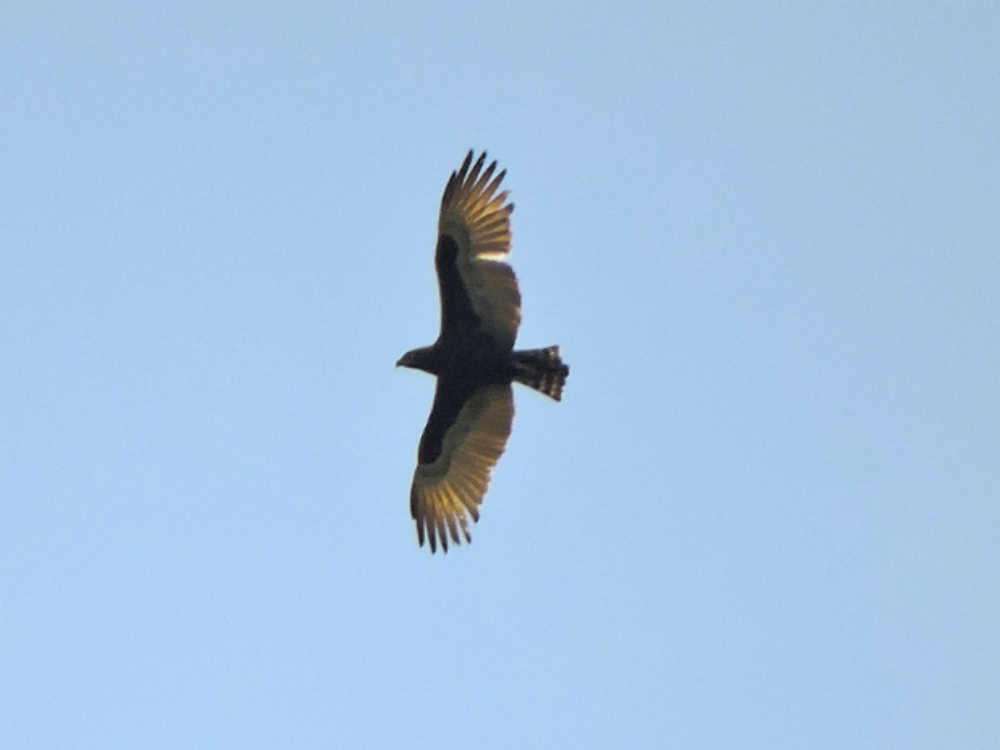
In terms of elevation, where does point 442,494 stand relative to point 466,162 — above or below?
A: below

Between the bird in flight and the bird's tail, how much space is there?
0.04 ft

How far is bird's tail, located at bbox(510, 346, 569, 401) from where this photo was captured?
2405 centimetres

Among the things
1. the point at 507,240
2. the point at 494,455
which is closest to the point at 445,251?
the point at 507,240

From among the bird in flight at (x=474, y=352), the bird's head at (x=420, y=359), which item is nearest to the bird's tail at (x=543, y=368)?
the bird in flight at (x=474, y=352)

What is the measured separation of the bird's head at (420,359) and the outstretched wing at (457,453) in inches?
11.0

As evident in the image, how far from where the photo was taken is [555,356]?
2403cm

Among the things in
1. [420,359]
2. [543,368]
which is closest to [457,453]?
[420,359]

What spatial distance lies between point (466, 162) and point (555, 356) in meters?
2.41

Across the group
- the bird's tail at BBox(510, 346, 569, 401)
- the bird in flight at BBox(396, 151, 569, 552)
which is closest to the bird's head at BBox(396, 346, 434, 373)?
the bird in flight at BBox(396, 151, 569, 552)

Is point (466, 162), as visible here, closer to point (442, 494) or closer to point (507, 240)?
point (507, 240)

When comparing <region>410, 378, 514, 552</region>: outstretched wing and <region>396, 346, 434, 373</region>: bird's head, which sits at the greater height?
<region>396, 346, 434, 373</region>: bird's head

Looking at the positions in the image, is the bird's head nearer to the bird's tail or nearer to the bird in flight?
the bird in flight

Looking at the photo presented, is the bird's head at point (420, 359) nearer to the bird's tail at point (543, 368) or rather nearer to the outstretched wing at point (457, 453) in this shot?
the outstretched wing at point (457, 453)

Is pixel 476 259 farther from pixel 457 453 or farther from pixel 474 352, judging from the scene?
pixel 457 453
